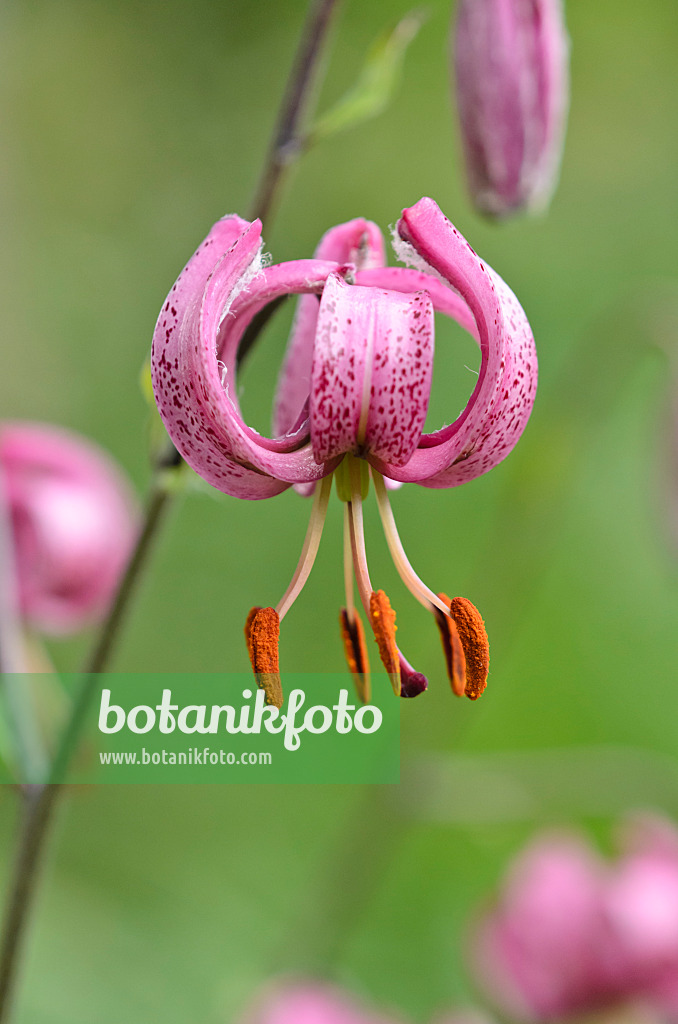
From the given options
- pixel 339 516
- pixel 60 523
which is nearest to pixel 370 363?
pixel 60 523

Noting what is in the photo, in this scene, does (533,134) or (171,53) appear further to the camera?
(171,53)

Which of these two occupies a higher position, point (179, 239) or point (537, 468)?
point (179, 239)

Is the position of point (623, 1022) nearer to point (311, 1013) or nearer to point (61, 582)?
point (311, 1013)

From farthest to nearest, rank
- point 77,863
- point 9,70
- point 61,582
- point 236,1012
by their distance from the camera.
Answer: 1. point 9,70
2. point 77,863
3. point 236,1012
4. point 61,582

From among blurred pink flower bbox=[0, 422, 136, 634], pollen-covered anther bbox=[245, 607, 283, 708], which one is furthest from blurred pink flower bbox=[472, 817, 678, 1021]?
pollen-covered anther bbox=[245, 607, 283, 708]

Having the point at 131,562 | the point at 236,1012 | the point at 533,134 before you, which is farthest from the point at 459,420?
the point at 236,1012

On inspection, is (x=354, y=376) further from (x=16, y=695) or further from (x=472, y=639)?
(x=16, y=695)
